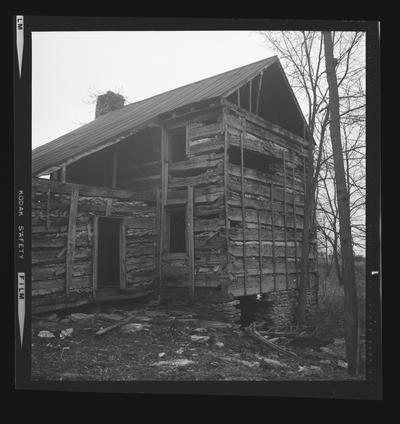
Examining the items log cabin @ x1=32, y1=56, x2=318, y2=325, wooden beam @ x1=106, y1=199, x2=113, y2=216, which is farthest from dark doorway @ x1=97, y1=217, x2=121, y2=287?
wooden beam @ x1=106, y1=199, x2=113, y2=216

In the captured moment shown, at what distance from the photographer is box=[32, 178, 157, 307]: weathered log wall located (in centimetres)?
729

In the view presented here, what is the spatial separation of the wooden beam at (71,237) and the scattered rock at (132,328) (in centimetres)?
136

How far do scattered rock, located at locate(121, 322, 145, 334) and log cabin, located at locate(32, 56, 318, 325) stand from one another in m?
1.18

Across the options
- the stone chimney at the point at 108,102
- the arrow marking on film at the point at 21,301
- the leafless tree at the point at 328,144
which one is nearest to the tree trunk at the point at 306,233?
the leafless tree at the point at 328,144

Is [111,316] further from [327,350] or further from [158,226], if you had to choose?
[327,350]

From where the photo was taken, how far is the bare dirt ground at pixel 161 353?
19.2 feet

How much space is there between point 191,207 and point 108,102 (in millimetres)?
6926

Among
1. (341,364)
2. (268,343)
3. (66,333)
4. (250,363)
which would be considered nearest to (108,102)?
(66,333)

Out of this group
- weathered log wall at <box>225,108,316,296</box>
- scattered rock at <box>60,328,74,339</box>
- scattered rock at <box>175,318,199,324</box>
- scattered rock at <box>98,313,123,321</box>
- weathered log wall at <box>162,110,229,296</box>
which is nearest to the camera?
scattered rock at <box>60,328,74,339</box>

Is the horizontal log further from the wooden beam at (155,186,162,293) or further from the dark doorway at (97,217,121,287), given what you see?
the dark doorway at (97,217,121,287)

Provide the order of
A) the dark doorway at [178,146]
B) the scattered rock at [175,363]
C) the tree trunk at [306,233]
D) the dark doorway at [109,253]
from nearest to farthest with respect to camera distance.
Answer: the scattered rock at [175,363]
the tree trunk at [306,233]
the dark doorway at [109,253]
the dark doorway at [178,146]

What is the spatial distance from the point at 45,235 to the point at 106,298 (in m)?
1.80

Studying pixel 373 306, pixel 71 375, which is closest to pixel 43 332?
pixel 71 375

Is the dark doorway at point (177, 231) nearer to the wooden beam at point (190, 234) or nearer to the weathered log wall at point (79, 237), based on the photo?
the weathered log wall at point (79, 237)
